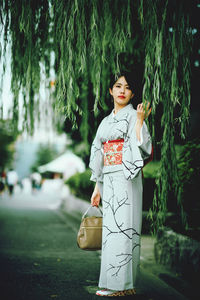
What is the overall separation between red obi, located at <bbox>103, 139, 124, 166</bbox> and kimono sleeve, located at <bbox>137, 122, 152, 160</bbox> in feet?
0.71

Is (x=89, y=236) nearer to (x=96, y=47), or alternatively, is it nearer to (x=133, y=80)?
(x=133, y=80)

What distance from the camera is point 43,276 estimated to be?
4.07 metres

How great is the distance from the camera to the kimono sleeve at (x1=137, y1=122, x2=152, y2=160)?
10.3 ft

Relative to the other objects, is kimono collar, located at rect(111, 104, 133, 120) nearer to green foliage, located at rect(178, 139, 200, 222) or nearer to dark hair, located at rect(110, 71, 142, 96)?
dark hair, located at rect(110, 71, 142, 96)

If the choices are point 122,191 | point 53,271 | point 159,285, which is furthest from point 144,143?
point 53,271

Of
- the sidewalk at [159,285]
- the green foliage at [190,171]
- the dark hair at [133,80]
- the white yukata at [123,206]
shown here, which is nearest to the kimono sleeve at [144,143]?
the white yukata at [123,206]

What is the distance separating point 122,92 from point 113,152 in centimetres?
56

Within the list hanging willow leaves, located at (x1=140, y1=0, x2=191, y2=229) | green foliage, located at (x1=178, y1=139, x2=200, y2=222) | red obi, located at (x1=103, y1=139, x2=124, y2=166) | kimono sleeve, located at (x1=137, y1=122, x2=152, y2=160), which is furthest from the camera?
green foliage, located at (x1=178, y1=139, x2=200, y2=222)

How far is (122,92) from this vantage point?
342 cm

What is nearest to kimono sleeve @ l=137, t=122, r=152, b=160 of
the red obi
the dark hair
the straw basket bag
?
the red obi

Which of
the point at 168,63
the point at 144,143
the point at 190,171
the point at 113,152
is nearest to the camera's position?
the point at 168,63

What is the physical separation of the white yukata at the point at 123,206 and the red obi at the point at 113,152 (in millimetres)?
33

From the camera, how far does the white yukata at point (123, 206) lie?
3.15 m

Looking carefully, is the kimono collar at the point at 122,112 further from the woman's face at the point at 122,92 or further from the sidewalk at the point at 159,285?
the sidewalk at the point at 159,285
